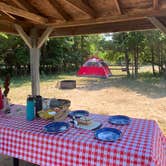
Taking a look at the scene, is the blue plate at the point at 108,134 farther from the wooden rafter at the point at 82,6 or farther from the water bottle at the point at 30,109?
the wooden rafter at the point at 82,6

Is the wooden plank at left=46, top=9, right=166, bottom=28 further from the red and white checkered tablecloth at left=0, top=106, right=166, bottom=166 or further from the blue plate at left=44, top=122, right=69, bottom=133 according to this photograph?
the blue plate at left=44, top=122, right=69, bottom=133

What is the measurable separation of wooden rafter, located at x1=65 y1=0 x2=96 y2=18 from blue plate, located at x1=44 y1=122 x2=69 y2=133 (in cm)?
165

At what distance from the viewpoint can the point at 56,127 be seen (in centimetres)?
173

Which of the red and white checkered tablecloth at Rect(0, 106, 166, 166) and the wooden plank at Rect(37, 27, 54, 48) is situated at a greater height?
the wooden plank at Rect(37, 27, 54, 48)

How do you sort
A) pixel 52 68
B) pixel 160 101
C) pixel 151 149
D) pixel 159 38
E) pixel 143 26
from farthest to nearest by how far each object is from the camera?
pixel 52 68 < pixel 159 38 < pixel 160 101 < pixel 143 26 < pixel 151 149

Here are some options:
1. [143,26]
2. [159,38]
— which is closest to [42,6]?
[143,26]

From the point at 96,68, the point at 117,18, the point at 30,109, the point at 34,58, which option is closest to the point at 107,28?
the point at 117,18

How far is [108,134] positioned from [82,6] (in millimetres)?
1913

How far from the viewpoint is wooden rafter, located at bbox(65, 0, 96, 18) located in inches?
101

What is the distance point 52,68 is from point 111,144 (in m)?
12.8

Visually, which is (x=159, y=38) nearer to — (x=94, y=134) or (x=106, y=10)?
(x=106, y=10)

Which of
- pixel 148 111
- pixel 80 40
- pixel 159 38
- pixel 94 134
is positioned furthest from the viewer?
pixel 80 40

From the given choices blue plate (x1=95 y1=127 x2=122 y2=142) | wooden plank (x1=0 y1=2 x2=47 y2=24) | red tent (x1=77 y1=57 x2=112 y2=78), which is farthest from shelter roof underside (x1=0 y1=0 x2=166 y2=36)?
red tent (x1=77 y1=57 x2=112 y2=78)

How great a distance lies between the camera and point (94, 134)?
160cm
